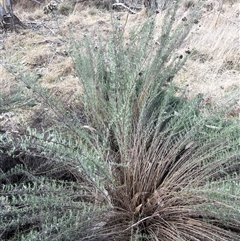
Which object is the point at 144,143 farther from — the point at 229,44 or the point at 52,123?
the point at 229,44

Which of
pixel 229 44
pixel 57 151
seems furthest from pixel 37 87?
pixel 229 44

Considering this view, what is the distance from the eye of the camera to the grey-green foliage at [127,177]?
1.06m

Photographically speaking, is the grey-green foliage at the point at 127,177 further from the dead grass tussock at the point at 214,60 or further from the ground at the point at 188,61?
the dead grass tussock at the point at 214,60

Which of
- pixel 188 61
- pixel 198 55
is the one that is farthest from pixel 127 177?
pixel 198 55

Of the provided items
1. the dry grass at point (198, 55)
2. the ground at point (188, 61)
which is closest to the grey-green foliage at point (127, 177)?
the ground at point (188, 61)

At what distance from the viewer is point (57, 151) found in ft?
3.29

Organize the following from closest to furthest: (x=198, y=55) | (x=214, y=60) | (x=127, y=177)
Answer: (x=127, y=177), (x=214, y=60), (x=198, y=55)

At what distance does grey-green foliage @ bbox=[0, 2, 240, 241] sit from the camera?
1056mm

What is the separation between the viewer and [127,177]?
1408 millimetres

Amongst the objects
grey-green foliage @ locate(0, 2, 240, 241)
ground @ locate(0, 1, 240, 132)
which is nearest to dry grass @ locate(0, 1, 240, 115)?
ground @ locate(0, 1, 240, 132)

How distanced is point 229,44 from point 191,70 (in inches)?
32.8

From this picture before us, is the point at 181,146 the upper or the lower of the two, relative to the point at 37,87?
lower

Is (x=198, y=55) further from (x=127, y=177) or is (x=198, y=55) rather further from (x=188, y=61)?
(x=127, y=177)

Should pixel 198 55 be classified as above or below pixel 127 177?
below
